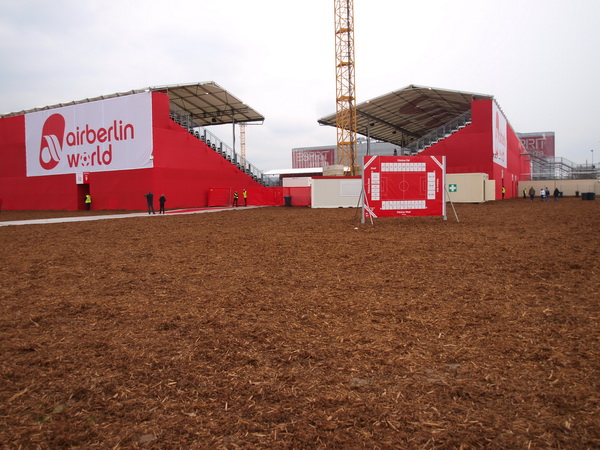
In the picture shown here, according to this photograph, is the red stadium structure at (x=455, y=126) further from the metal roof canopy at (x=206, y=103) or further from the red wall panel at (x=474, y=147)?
the metal roof canopy at (x=206, y=103)

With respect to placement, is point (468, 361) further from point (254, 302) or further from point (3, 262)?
point (3, 262)

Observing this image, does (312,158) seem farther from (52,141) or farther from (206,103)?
(52,141)

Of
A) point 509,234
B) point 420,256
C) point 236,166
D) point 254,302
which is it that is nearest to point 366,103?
point 236,166

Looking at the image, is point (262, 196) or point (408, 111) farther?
point (408, 111)

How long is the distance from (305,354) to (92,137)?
3612 cm

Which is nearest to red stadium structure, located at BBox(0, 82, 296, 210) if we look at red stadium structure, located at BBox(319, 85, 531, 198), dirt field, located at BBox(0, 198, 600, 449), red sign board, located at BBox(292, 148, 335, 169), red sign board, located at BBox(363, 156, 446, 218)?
red stadium structure, located at BBox(319, 85, 531, 198)

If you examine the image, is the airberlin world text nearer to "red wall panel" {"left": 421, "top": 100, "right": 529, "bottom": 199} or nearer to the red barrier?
the red barrier

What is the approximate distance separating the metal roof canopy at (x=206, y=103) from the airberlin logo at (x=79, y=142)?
2.21 m

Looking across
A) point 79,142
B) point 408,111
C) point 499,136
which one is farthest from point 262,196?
point 499,136

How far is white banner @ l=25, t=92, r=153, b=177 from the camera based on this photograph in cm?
3222

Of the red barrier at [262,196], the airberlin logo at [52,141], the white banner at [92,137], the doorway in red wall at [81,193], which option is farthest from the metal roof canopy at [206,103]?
the red barrier at [262,196]

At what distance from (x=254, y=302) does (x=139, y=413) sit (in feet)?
9.43

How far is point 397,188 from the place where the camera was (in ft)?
54.3

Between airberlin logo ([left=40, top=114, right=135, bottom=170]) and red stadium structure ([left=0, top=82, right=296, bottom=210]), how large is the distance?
0.27ft
